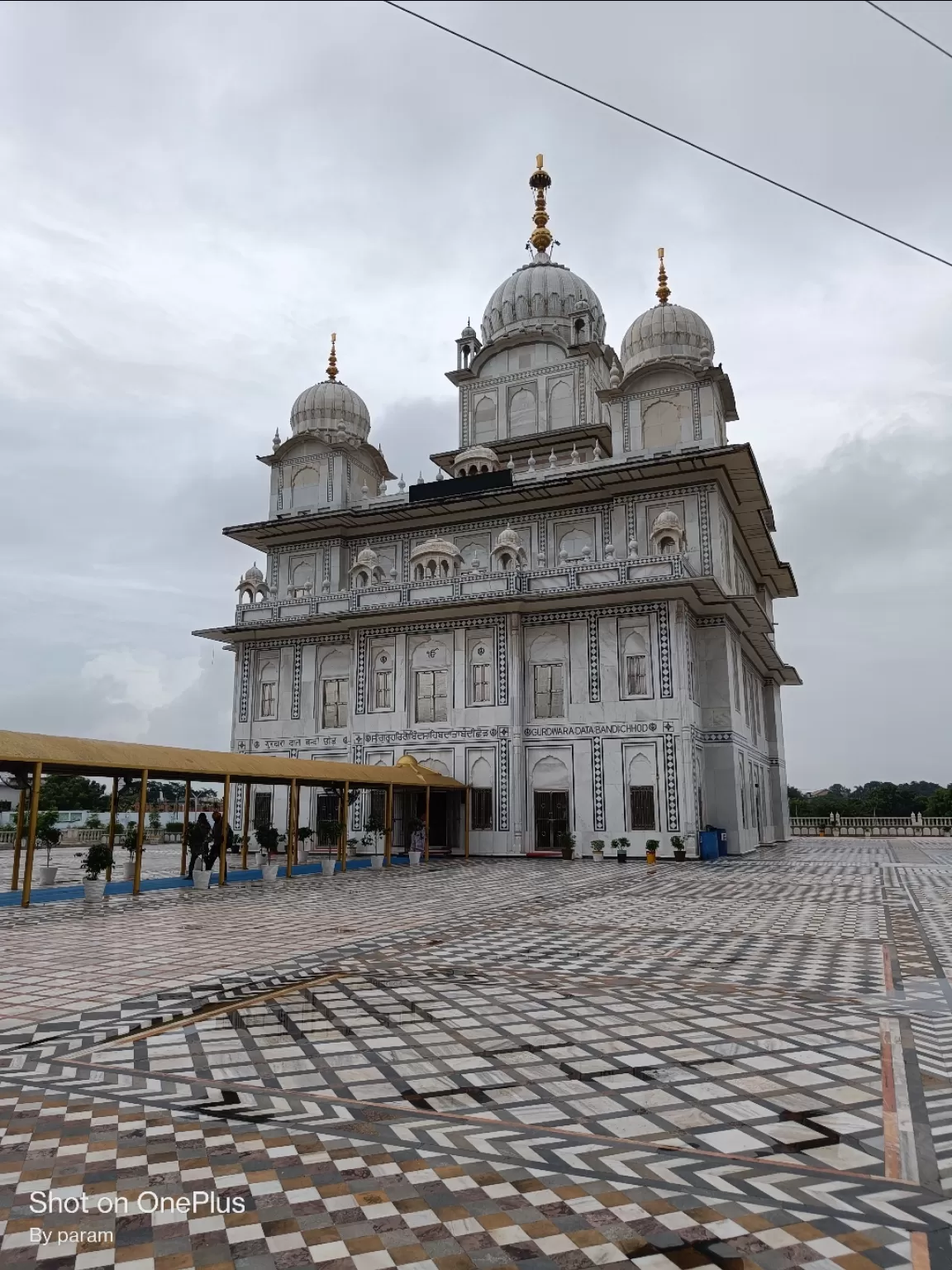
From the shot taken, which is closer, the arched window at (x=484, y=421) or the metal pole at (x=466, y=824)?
the metal pole at (x=466, y=824)

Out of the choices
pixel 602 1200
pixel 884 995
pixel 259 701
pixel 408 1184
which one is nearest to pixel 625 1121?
pixel 602 1200

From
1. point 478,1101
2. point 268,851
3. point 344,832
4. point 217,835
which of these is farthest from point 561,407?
point 478,1101

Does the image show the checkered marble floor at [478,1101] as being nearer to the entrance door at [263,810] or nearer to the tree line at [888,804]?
the entrance door at [263,810]

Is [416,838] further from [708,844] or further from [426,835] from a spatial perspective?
[708,844]

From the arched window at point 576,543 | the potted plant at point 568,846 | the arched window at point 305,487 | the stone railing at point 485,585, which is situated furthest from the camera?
the arched window at point 305,487

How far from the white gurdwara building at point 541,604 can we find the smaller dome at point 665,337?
0.27ft

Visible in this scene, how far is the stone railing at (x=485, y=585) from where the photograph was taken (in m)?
23.3

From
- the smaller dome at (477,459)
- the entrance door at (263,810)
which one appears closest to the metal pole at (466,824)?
the entrance door at (263,810)

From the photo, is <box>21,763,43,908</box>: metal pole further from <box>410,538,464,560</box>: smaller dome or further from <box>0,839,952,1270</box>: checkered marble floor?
<box>410,538,464,560</box>: smaller dome

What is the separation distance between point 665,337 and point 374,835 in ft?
59.1

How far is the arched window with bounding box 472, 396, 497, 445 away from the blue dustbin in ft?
56.0

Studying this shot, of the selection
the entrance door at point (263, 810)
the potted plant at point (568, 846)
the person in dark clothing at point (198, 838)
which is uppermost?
the entrance door at point (263, 810)

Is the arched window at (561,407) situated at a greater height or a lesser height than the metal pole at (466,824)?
greater

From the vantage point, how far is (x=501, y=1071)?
4.60m
